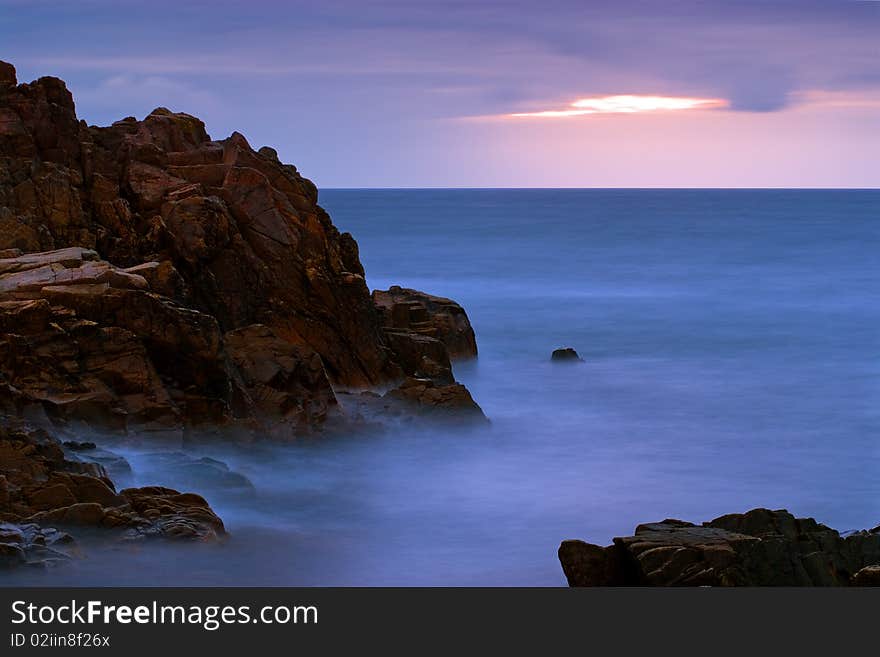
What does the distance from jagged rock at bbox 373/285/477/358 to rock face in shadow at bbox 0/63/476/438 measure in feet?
1.02

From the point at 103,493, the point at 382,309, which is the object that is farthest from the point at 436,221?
the point at 103,493

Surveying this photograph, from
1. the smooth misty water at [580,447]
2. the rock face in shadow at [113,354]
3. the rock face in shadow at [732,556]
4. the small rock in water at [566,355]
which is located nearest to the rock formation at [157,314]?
the rock face in shadow at [113,354]

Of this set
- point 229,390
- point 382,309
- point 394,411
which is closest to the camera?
point 229,390

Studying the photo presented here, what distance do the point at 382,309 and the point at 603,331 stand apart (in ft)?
21.5

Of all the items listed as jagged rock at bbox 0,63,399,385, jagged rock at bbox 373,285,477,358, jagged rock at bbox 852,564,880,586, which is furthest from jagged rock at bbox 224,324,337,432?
jagged rock at bbox 852,564,880,586

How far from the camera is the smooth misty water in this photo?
1096 cm

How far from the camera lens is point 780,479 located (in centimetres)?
1409

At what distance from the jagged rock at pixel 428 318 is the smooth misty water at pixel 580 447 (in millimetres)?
506

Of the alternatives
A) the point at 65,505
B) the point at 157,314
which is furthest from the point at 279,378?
the point at 65,505

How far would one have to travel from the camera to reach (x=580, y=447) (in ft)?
50.6

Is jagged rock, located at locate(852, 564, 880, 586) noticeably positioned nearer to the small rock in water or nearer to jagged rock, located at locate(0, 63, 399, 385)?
jagged rock, located at locate(0, 63, 399, 385)

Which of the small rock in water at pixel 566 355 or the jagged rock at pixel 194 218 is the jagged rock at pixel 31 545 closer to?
the jagged rock at pixel 194 218

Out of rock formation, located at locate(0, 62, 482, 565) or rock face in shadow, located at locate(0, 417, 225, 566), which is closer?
rock face in shadow, located at locate(0, 417, 225, 566)

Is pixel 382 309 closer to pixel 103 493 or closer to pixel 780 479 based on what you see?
pixel 780 479
